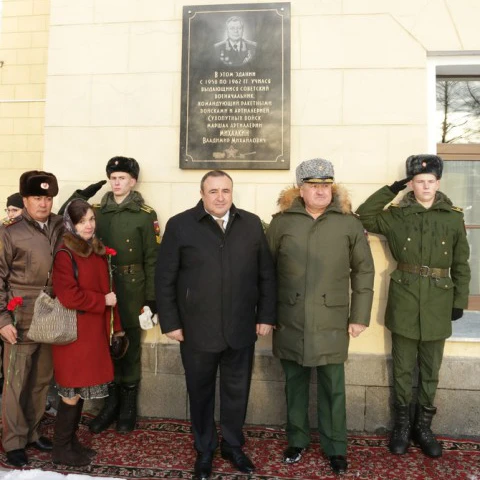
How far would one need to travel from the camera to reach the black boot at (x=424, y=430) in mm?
2879

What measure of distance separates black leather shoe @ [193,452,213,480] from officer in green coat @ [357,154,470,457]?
50.4 inches

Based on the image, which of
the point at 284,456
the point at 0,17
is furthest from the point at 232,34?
the point at 0,17

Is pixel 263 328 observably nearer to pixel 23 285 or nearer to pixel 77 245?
pixel 77 245

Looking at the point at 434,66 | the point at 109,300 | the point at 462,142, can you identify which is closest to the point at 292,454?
the point at 109,300

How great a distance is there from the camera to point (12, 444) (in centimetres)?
271

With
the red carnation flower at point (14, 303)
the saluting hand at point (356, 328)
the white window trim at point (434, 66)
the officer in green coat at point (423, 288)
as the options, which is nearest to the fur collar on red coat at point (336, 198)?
the officer in green coat at point (423, 288)

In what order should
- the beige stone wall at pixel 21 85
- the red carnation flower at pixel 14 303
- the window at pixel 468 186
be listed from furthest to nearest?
the beige stone wall at pixel 21 85 < the window at pixel 468 186 < the red carnation flower at pixel 14 303

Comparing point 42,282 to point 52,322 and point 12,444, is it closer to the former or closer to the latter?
point 52,322

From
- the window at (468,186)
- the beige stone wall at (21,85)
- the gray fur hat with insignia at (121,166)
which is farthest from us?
the beige stone wall at (21,85)

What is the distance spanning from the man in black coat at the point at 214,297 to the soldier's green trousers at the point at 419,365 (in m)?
1.05

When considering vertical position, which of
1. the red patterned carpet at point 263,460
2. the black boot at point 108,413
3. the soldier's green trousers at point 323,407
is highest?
the soldier's green trousers at point 323,407

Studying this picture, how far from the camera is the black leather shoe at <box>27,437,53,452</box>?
9.35 feet

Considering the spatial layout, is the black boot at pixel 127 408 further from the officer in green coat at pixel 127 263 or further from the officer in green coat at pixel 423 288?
the officer in green coat at pixel 423 288

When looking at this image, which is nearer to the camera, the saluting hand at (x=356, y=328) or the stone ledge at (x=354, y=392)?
the saluting hand at (x=356, y=328)
